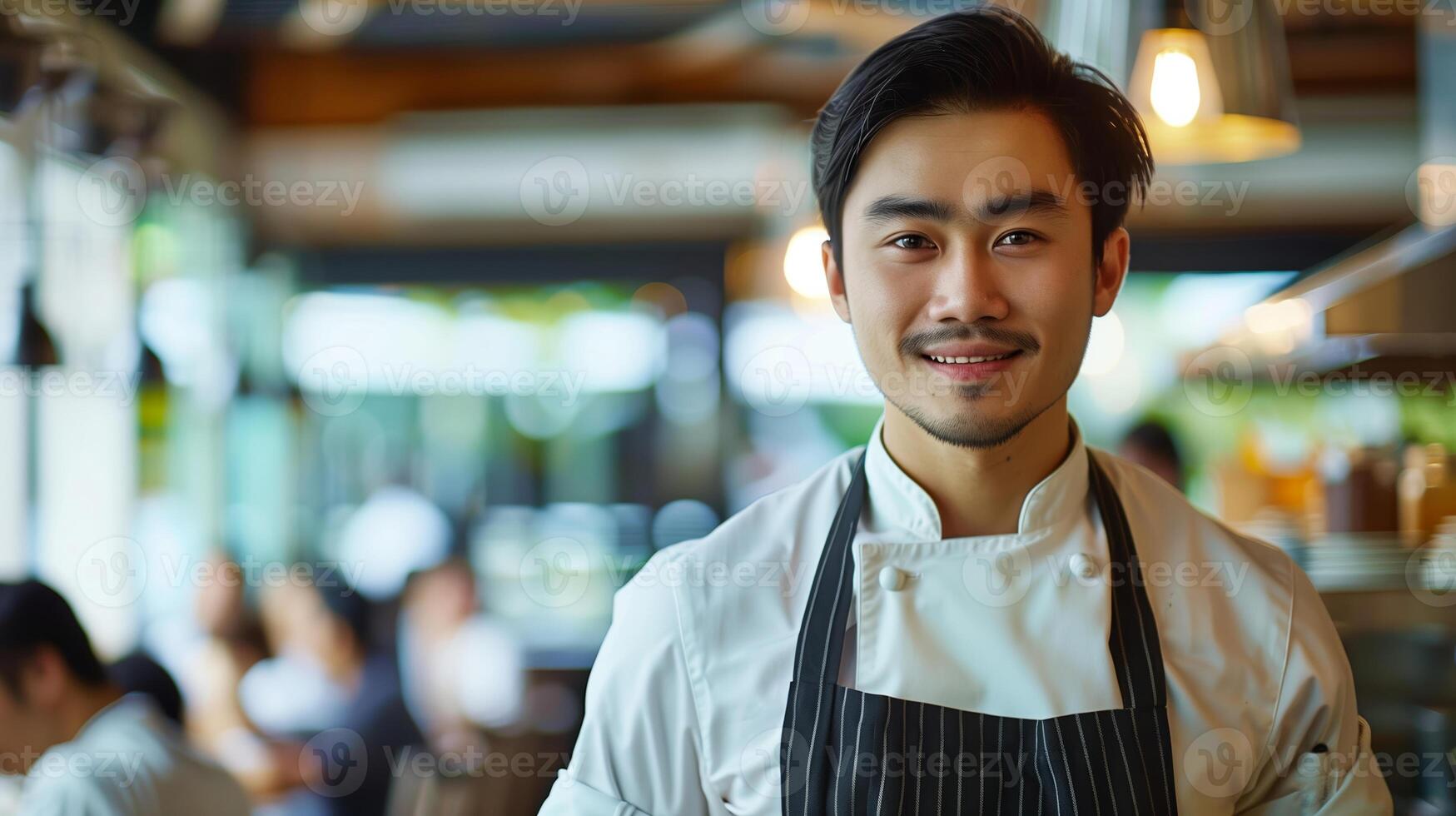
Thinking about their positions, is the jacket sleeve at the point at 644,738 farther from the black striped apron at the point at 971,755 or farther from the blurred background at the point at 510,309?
the blurred background at the point at 510,309

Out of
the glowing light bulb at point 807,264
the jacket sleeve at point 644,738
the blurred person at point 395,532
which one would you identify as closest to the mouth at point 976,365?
the jacket sleeve at point 644,738

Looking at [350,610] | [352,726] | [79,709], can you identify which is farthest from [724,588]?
[350,610]

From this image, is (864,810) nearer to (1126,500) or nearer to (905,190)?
(1126,500)

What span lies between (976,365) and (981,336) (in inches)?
1.1

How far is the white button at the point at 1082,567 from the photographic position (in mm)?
1233

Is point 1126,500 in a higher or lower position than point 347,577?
higher

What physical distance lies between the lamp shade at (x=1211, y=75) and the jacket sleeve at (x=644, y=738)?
1.16 meters

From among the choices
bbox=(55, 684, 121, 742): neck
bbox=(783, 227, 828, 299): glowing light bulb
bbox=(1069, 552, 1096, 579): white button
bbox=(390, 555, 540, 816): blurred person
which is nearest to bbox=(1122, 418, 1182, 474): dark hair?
bbox=(783, 227, 828, 299): glowing light bulb

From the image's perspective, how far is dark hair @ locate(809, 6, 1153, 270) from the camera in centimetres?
120

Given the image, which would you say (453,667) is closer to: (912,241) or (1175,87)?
(1175,87)

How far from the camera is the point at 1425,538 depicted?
2.60m

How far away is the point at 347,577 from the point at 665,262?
169cm

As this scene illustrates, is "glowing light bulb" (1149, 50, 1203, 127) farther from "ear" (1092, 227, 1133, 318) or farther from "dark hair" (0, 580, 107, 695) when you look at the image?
"dark hair" (0, 580, 107, 695)

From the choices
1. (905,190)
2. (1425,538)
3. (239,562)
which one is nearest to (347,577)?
(239,562)
